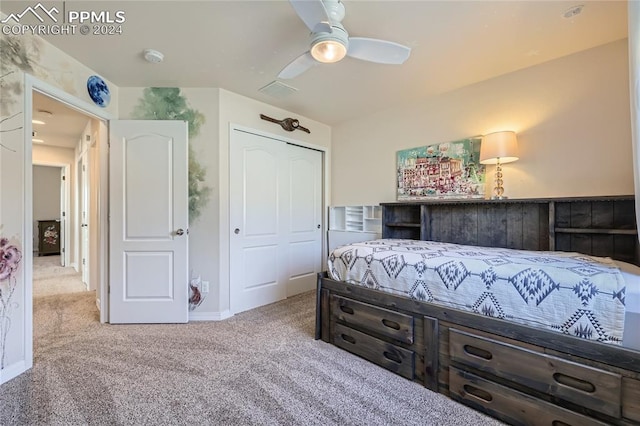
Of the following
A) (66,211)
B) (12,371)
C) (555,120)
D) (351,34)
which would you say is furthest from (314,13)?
(66,211)

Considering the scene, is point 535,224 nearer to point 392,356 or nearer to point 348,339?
point 392,356

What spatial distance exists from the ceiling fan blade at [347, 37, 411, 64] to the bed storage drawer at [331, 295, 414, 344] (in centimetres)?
172

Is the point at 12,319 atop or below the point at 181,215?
below

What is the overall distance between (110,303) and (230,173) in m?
1.78

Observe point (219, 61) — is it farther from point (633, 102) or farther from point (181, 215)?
point (633, 102)

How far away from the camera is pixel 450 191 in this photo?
299 centimetres

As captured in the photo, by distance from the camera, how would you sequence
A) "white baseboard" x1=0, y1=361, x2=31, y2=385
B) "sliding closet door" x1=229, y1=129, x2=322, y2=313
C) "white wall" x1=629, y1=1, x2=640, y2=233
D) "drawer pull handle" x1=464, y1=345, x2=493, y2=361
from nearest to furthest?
"white wall" x1=629, y1=1, x2=640, y2=233
"drawer pull handle" x1=464, y1=345, x2=493, y2=361
"white baseboard" x1=0, y1=361, x2=31, y2=385
"sliding closet door" x1=229, y1=129, x2=322, y2=313

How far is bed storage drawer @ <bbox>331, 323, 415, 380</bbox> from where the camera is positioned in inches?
74.0

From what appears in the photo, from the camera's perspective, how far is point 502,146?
2.44m

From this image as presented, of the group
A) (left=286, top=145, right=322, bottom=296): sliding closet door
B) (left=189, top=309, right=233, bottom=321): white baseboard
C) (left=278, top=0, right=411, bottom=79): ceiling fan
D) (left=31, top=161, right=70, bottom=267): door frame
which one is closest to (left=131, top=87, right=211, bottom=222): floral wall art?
(left=189, top=309, right=233, bottom=321): white baseboard

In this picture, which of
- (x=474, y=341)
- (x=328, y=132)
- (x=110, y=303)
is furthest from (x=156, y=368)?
(x=328, y=132)

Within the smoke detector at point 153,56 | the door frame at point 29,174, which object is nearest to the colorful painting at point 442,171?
the smoke detector at point 153,56

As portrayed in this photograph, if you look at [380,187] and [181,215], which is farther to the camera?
[380,187]

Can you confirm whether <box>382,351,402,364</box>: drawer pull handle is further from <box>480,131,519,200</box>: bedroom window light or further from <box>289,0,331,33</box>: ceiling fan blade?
<box>289,0,331,33</box>: ceiling fan blade
